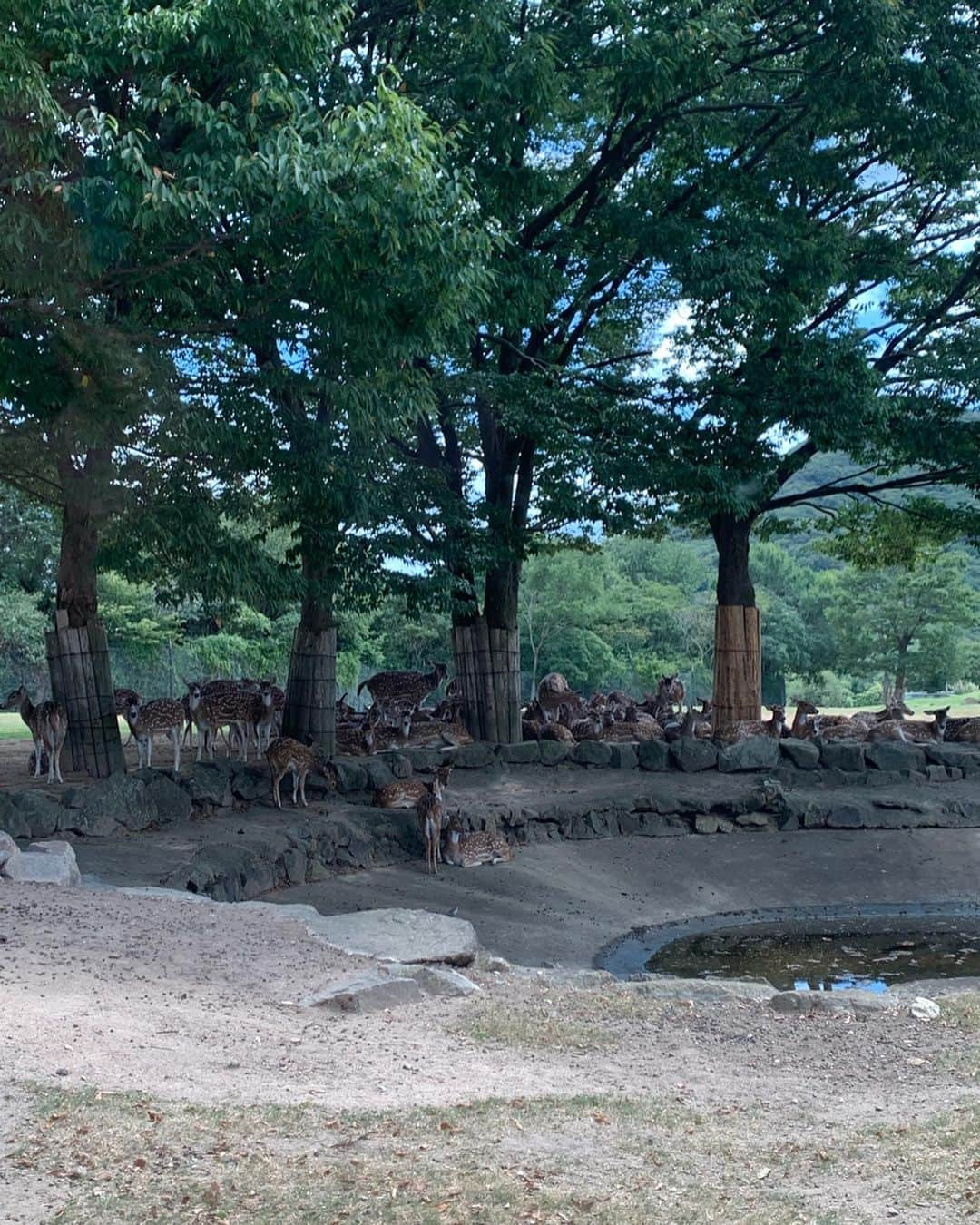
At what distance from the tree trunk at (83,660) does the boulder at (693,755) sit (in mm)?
9176

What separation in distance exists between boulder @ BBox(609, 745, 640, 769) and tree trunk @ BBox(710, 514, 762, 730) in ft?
7.50

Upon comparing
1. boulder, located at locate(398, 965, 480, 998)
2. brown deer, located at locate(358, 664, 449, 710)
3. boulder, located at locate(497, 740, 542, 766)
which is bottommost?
boulder, located at locate(398, 965, 480, 998)

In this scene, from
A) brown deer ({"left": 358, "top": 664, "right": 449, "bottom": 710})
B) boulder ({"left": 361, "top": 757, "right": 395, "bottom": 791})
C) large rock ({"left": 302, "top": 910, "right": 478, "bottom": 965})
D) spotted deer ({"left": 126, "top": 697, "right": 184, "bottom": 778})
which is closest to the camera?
large rock ({"left": 302, "top": 910, "right": 478, "bottom": 965})

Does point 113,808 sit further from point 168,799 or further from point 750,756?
point 750,756

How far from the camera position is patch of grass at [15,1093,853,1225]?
418 cm

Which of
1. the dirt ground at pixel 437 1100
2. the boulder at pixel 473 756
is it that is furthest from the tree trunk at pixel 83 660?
the dirt ground at pixel 437 1100

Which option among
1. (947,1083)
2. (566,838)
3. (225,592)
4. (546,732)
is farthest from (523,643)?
(947,1083)

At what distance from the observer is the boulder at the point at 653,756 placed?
20938 millimetres

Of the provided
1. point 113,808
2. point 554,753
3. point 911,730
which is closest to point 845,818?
point 554,753

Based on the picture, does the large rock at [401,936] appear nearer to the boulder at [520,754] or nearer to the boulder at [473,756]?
the boulder at [473,756]

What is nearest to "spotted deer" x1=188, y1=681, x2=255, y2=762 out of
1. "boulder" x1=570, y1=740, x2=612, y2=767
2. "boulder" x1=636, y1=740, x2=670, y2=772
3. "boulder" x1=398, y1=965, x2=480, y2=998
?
"boulder" x1=570, y1=740, x2=612, y2=767

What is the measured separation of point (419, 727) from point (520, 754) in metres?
1.65

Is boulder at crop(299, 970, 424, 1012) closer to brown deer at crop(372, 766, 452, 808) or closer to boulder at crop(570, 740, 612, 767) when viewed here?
brown deer at crop(372, 766, 452, 808)

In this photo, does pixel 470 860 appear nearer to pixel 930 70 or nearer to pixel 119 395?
pixel 119 395
